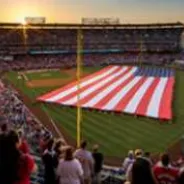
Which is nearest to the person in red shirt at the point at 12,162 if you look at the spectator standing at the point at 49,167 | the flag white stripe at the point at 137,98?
the spectator standing at the point at 49,167

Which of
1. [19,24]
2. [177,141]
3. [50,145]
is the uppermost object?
[19,24]

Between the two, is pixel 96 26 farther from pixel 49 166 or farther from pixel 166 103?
pixel 49 166

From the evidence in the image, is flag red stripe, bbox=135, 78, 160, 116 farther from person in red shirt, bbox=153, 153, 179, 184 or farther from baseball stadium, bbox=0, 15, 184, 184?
person in red shirt, bbox=153, 153, 179, 184

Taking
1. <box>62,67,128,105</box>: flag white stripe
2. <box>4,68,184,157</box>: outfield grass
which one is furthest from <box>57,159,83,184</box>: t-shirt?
<box>62,67,128,105</box>: flag white stripe

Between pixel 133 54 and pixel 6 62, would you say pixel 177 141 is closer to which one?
pixel 6 62

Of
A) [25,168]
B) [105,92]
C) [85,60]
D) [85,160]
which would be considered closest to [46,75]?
[85,60]

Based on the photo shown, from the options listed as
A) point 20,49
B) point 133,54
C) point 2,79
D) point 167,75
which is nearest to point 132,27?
point 133,54

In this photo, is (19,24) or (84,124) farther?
(19,24)
